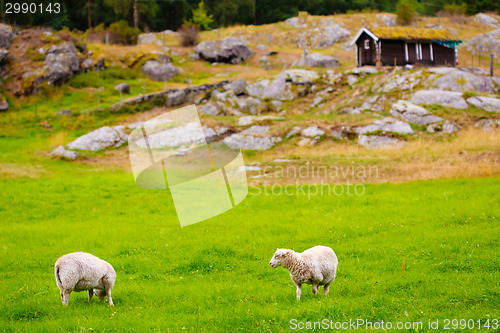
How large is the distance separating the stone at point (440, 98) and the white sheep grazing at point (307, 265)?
3957 centimetres

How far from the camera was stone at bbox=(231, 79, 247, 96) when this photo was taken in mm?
53303

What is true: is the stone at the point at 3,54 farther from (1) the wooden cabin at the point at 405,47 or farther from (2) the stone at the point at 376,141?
(1) the wooden cabin at the point at 405,47

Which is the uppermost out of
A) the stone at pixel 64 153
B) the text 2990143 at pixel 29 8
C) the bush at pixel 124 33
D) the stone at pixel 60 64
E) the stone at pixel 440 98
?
the text 2990143 at pixel 29 8

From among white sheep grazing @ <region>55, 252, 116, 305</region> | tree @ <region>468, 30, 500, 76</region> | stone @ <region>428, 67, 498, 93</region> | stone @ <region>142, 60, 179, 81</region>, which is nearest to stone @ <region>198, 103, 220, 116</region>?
stone @ <region>142, 60, 179, 81</region>

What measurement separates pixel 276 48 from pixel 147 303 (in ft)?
251

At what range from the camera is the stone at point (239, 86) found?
53.3 meters

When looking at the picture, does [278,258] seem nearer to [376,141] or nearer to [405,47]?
[376,141]

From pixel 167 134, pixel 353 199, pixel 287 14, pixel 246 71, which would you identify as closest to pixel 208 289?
pixel 353 199

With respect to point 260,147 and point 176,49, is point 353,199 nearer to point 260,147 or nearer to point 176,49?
point 260,147

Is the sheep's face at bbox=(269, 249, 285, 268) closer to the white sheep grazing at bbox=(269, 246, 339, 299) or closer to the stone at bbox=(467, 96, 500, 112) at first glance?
the white sheep grazing at bbox=(269, 246, 339, 299)

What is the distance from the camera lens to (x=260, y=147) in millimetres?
39875

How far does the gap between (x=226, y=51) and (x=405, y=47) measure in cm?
3109

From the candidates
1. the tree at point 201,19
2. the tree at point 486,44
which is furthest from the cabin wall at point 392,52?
the tree at point 201,19

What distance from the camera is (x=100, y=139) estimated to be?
4109cm
